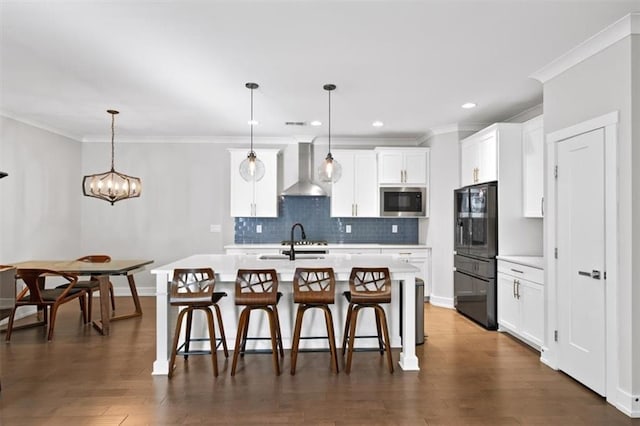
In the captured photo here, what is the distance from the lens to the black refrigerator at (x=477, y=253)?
4.57 meters

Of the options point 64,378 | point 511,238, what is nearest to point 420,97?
point 511,238

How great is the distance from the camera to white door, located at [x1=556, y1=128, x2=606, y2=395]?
9.37 ft

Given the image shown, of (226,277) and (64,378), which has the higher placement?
(226,277)

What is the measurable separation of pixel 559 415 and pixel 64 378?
3732 millimetres

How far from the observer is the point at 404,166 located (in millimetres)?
6176

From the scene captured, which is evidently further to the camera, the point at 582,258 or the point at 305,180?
the point at 305,180

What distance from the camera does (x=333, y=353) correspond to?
329 centimetres

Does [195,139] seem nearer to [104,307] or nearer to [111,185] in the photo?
[111,185]

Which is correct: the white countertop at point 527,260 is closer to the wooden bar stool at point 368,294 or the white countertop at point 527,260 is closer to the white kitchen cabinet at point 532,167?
the white kitchen cabinet at point 532,167

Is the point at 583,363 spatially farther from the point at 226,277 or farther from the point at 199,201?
the point at 199,201

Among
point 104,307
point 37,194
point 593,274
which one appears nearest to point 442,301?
point 593,274

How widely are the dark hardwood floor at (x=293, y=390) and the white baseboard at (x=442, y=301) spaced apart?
1.61 meters

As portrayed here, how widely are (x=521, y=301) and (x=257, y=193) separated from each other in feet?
12.9

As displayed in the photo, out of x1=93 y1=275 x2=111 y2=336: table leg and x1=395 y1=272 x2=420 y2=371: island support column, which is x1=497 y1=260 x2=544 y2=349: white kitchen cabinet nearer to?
x1=395 y1=272 x2=420 y2=371: island support column
